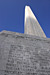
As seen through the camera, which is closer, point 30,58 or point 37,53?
point 30,58

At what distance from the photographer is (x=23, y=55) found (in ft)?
16.7

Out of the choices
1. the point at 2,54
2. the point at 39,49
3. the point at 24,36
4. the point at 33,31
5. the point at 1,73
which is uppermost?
the point at 33,31

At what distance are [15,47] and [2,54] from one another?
1.08 meters

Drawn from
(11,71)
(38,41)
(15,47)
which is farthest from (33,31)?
(11,71)

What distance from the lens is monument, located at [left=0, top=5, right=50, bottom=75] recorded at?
4.48 metres

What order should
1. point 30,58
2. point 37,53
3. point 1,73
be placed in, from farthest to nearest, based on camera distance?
point 37,53
point 30,58
point 1,73

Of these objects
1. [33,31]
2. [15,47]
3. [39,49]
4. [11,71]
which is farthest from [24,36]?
[33,31]

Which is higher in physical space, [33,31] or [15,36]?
[33,31]

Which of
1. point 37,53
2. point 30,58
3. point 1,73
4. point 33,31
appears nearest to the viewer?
point 1,73

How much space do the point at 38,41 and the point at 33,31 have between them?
11.5 m

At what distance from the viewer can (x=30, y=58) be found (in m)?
5.05

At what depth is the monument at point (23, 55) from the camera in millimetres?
4480

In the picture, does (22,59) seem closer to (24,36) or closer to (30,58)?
(30,58)

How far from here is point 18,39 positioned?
19.0ft
